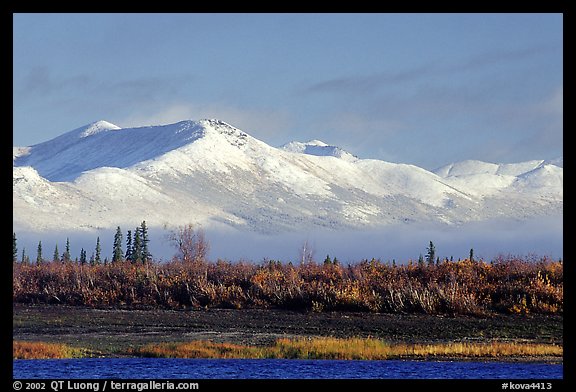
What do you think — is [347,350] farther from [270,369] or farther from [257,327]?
[257,327]

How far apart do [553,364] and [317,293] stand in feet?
→ 55.9

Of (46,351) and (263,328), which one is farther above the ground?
(263,328)

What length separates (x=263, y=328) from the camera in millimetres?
53594

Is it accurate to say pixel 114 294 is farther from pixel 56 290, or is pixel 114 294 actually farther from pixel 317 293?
pixel 317 293

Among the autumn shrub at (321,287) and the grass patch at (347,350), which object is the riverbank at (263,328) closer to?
the grass patch at (347,350)

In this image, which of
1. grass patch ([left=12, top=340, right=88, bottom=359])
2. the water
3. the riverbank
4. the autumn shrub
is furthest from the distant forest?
grass patch ([left=12, top=340, right=88, bottom=359])

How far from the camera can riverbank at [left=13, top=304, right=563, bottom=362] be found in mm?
49969

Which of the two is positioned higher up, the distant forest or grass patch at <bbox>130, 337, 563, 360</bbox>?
the distant forest

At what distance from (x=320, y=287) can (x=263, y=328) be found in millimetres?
6821

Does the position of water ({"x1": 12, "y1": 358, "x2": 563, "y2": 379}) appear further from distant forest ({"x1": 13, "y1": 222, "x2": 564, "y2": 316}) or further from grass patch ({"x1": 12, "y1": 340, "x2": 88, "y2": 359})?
distant forest ({"x1": 13, "y1": 222, "x2": 564, "y2": 316})

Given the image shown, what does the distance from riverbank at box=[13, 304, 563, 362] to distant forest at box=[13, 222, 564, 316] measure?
118 cm

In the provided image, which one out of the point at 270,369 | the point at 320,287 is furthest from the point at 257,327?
the point at 270,369
